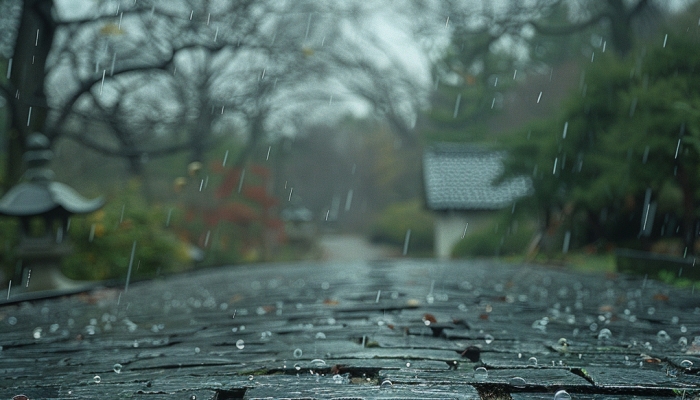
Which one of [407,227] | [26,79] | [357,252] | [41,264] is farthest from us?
[407,227]

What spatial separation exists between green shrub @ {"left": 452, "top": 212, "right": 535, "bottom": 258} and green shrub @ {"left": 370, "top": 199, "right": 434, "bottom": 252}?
695 centimetres

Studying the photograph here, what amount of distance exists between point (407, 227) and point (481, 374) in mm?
26453

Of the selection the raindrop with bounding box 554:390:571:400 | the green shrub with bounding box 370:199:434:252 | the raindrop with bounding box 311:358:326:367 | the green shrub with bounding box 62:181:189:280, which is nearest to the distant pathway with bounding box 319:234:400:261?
the green shrub with bounding box 370:199:434:252

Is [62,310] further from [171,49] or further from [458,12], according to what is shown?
[458,12]

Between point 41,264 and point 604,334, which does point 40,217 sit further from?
point 604,334

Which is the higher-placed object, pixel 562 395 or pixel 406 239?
pixel 562 395

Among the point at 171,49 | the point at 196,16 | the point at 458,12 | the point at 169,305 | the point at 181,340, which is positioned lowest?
the point at 169,305

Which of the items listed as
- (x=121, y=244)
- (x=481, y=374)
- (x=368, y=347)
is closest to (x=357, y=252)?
(x=121, y=244)

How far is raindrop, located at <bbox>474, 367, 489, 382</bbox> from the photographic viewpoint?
2.32m

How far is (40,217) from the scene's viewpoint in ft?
25.6

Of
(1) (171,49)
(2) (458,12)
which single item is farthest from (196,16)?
(2) (458,12)

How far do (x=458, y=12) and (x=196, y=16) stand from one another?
7.11 meters

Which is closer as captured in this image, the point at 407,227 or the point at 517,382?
the point at 517,382

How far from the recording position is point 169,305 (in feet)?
18.5
